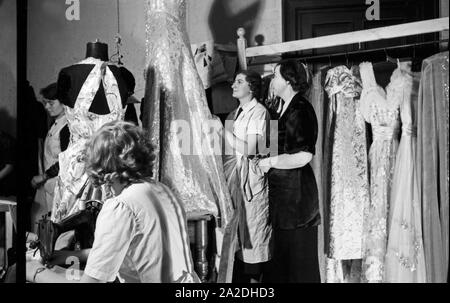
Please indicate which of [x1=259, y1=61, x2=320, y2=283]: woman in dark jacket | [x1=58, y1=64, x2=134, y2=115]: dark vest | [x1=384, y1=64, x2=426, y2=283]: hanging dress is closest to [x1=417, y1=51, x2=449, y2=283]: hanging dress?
[x1=384, y1=64, x2=426, y2=283]: hanging dress

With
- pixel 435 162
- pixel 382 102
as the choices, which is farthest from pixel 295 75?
pixel 435 162

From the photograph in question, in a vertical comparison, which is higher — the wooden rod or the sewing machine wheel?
the wooden rod

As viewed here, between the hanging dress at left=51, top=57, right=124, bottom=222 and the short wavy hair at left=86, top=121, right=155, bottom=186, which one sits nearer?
the short wavy hair at left=86, top=121, right=155, bottom=186

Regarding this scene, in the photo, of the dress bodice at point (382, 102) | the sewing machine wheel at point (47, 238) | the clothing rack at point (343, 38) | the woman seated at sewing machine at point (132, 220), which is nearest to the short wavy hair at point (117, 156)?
the woman seated at sewing machine at point (132, 220)

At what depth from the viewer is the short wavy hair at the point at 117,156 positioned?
5.58ft

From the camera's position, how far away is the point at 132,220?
1635mm

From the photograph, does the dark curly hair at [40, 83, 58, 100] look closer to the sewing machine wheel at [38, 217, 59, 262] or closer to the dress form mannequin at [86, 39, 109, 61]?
the dress form mannequin at [86, 39, 109, 61]

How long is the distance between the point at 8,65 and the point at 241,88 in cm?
88

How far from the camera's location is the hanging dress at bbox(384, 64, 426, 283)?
1920 millimetres

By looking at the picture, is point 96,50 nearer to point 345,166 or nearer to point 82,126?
point 82,126

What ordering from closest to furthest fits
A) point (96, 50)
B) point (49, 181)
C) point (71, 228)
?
1. point (71, 228)
2. point (96, 50)
3. point (49, 181)

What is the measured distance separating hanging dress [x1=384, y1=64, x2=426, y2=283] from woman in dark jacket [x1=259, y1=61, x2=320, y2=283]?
0.86 feet

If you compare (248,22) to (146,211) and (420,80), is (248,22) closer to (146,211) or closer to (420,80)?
(420,80)

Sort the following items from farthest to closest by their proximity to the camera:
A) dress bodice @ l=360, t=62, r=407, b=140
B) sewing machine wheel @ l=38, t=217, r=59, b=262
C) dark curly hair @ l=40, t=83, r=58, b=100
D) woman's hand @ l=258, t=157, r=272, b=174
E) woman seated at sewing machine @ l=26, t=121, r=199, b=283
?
1. dark curly hair @ l=40, t=83, r=58, b=100
2. woman's hand @ l=258, t=157, r=272, b=174
3. dress bodice @ l=360, t=62, r=407, b=140
4. sewing machine wheel @ l=38, t=217, r=59, b=262
5. woman seated at sewing machine @ l=26, t=121, r=199, b=283
